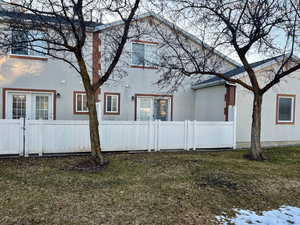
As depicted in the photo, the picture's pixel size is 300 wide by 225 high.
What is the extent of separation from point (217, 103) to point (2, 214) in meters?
9.19

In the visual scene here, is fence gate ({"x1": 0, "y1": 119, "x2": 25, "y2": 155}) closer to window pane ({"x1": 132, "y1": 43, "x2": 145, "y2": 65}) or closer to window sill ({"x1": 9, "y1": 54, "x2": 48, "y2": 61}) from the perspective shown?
window sill ({"x1": 9, "y1": 54, "x2": 48, "y2": 61})

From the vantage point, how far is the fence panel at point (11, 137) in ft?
23.2

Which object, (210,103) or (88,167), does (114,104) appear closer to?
(210,103)

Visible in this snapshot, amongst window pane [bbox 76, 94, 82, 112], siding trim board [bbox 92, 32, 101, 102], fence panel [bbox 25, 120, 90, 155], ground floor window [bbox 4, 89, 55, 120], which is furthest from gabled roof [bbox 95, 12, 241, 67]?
fence panel [bbox 25, 120, 90, 155]

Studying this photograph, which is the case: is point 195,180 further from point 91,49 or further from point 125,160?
point 91,49

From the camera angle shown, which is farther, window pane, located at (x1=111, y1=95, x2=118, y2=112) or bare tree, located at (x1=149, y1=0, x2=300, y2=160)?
window pane, located at (x1=111, y1=95, x2=118, y2=112)

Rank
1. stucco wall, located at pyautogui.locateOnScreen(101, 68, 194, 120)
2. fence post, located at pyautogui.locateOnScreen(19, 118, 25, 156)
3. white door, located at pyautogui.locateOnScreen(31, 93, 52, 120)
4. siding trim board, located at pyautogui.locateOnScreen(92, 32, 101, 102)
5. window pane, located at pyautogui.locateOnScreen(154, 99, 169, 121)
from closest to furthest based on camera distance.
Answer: fence post, located at pyautogui.locateOnScreen(19, 118, 25, 156) < white door, located at pyautogui.locateOnScreen(31, 93, 52, 120) < siding trim board, located at pyautogui.locateOnScreen(92, 32, 101, 102) < stucco wall, located at pyautogui.locateOnScreen(101, 68, 194, 120) < window pane, located at pyautogui.locateOnScreen(154, 99, 169, 121)

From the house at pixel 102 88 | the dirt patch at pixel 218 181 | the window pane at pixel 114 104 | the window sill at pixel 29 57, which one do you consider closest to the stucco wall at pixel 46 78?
the house at pixel 102 88

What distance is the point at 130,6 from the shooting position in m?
6.48

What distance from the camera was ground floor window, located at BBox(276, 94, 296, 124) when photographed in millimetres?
10703

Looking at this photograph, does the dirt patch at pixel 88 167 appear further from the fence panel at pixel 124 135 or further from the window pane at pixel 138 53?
the window pane at pixel 138 53

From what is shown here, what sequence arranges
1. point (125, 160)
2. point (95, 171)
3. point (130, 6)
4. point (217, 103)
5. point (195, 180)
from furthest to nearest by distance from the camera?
1. point (217, 103)
2. point (125, 160)
3. point (130, 6)
4. point (95, 171)
5. point (195, 180)

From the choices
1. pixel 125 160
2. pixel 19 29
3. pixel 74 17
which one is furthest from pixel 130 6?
pixel 125 160

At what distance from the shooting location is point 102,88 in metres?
10.8
